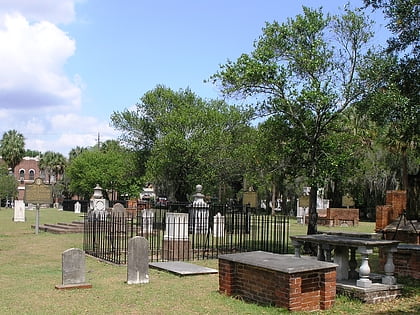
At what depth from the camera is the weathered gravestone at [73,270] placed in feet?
34.2

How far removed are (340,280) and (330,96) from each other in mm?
7535

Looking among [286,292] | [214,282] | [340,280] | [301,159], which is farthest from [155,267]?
[301,159]

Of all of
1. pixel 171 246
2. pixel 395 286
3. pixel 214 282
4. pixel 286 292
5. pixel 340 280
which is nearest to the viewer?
pixel 286 292

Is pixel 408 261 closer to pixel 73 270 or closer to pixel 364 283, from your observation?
pixel 364 283

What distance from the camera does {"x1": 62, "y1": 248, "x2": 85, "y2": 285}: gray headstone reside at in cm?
1042

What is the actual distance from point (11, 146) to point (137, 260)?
71744 millimetres

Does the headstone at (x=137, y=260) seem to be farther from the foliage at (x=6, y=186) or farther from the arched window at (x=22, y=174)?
the arched window at (x=22, y=174)

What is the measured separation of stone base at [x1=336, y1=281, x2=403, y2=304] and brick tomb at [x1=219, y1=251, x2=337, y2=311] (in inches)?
36.0

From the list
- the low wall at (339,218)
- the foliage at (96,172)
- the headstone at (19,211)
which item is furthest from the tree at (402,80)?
the foliage at (96,172)

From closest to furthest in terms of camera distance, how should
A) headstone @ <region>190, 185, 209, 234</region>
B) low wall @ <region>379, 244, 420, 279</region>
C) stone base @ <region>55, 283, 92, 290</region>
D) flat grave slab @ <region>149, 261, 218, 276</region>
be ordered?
1. stone base @ <region>55, 283, 92, 290</region>
2. low wall @ <region>379, 244, 420, 279</region>
3. flat grave slab @ <region>149, 261, 218, 276</region>
4. headstone @ <region>190, 185, 209, 234</region>

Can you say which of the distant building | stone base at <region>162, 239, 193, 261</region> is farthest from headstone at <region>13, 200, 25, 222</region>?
the distant building

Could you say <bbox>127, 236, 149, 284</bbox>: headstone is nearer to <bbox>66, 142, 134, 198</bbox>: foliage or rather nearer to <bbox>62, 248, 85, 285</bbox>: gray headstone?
<bbox>62, 248, 85, 285</bbox>: gray headstone

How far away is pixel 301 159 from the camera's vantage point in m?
17.9

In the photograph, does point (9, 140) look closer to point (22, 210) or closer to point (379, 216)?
point (22, 210)
